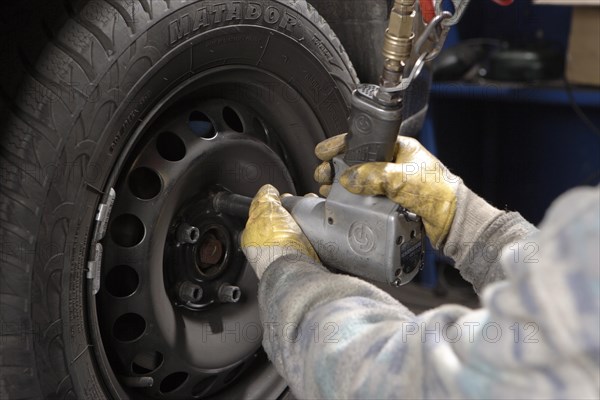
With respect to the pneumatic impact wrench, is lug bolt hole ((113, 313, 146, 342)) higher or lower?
lower

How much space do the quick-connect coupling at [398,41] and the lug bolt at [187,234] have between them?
389 millimetres

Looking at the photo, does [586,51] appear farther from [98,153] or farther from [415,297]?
[98,153]

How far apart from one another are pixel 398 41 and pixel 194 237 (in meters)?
0.45

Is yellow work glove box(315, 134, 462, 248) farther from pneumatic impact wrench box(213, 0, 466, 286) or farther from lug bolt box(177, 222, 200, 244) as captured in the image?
lug bolt box(177, 222, 200, 244)

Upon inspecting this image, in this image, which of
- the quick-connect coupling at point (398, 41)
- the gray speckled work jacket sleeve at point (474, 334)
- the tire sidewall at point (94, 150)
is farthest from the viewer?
the quick-connect coupling at point (398, 41)

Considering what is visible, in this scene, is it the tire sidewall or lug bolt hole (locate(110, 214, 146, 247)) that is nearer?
the tire sidewall

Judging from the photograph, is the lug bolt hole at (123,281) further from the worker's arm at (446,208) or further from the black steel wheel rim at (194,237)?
the worker's arm at (446,208)

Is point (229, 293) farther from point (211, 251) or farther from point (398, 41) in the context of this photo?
point (398, 41)

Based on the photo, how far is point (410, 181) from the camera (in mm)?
1061

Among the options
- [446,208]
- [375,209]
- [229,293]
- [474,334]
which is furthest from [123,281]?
[474,334]

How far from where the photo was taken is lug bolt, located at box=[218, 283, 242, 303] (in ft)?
4.01

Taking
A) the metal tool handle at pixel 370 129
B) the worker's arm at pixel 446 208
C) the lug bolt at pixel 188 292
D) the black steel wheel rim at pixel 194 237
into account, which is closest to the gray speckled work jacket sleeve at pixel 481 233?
the worker's arm at pixel 446 208

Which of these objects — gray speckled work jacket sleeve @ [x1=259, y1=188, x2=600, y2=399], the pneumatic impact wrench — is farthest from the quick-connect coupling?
gray speckled work jacket sleeve @ [x1=259, y1=188, x2=600, y2=399]

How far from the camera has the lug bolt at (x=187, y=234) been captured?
1.14 meters
